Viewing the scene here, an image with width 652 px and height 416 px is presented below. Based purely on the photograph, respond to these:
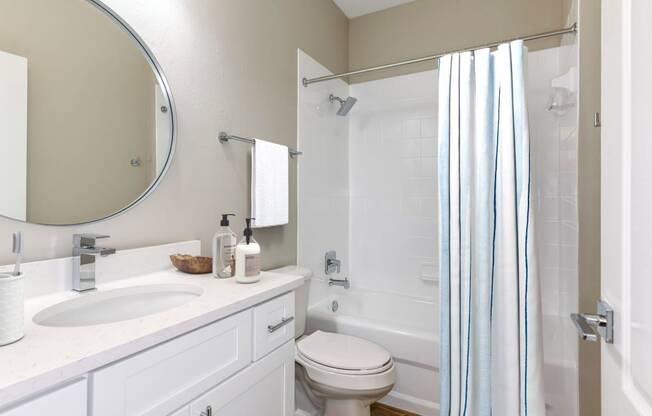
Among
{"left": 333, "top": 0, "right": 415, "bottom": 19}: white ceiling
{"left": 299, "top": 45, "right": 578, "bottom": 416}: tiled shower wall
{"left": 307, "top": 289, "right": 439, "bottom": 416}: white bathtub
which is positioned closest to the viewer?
{"left": 307, "top": 289, "right": 439, "bottom": 416}: white bathtub

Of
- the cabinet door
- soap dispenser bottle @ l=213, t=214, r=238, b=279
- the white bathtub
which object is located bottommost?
the white bathtub

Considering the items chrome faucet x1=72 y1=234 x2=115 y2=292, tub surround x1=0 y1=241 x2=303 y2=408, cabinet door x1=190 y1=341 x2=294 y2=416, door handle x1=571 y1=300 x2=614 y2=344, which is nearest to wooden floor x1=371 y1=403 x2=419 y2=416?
cabinet door x1=190 y1=341 x2=294 y2=416

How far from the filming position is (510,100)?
53.5 inches

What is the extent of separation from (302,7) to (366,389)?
2239 millimetres

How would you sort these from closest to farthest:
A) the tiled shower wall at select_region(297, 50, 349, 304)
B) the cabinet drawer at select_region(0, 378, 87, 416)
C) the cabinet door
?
the cabinet drawer at select_region(0, 378, 87, 416) → the cabinet door → the tiled shower wall at select_region(297, 50, 349, 304)

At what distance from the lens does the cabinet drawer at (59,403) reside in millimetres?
519

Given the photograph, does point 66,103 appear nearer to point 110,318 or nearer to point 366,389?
point 110,318

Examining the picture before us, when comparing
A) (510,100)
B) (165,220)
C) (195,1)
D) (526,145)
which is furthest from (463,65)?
(165,220)

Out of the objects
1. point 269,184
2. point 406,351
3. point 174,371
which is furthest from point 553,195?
point 174,371

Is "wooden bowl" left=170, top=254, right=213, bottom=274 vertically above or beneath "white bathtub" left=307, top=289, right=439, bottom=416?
above

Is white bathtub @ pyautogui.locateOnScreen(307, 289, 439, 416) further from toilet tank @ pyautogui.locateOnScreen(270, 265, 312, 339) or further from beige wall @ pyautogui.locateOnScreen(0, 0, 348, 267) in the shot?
beige wall @ pyautogui.locateOnScreen(0, 0, 348, 267)

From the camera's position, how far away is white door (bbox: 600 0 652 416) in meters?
0.53

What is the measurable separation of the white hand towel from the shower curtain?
0.81 metres

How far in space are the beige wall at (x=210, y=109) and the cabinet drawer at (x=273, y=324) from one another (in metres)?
0.53
